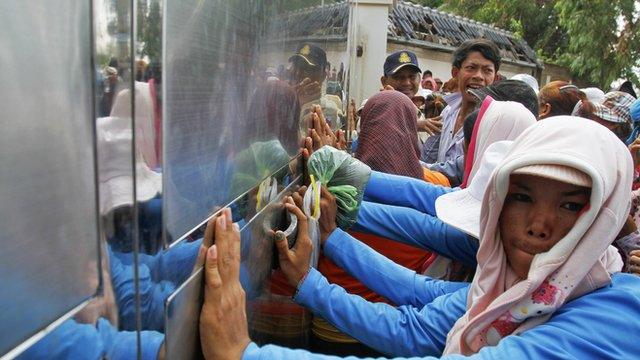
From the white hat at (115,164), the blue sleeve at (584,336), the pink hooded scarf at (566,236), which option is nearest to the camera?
the white hat at (115,164)

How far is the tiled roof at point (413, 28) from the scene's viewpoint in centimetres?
171

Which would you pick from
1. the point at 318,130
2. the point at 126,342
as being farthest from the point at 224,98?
the point at 318,130

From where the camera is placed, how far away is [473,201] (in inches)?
76.0

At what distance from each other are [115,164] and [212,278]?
38 centimetres

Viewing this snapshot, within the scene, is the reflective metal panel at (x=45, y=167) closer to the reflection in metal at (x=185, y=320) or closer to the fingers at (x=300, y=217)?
the reflection in metal at (x=185, y=320)

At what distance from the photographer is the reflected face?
1.24 m

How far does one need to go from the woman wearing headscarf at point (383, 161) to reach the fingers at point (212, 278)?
3.73 feet

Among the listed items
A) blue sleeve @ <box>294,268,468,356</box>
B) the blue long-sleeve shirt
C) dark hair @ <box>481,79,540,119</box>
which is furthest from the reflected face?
dark hair @ <box>481,79,540,119</box>

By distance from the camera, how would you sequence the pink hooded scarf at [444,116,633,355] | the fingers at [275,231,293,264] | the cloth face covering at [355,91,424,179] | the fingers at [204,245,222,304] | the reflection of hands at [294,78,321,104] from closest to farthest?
the fingers at [204,245,222,304] → the pink hooded scarf at [444,116,633,355] → the fingers at [275,231,293,264] → the reflection of hands at [294,78,321,104] → the cloth face covering at [355,91,424,179]

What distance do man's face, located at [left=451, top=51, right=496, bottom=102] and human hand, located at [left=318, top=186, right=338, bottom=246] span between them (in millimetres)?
1892

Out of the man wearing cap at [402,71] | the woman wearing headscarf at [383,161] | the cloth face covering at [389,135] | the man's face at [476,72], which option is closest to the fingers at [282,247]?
the woman wearing headscarf at [383,161]

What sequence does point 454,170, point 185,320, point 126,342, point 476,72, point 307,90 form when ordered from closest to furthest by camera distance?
point 126,342 → point 185,320 → point 307,90 → point 454,170 → point 476,72

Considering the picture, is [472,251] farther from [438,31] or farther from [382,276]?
[438,31]

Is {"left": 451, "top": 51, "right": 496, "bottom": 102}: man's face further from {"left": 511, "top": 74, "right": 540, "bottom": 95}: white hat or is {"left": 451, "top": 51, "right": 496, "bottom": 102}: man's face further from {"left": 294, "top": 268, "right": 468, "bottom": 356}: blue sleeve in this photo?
{"left": 294, "top": 268, "right": 468, "bottom": 356}: blue sleeve
